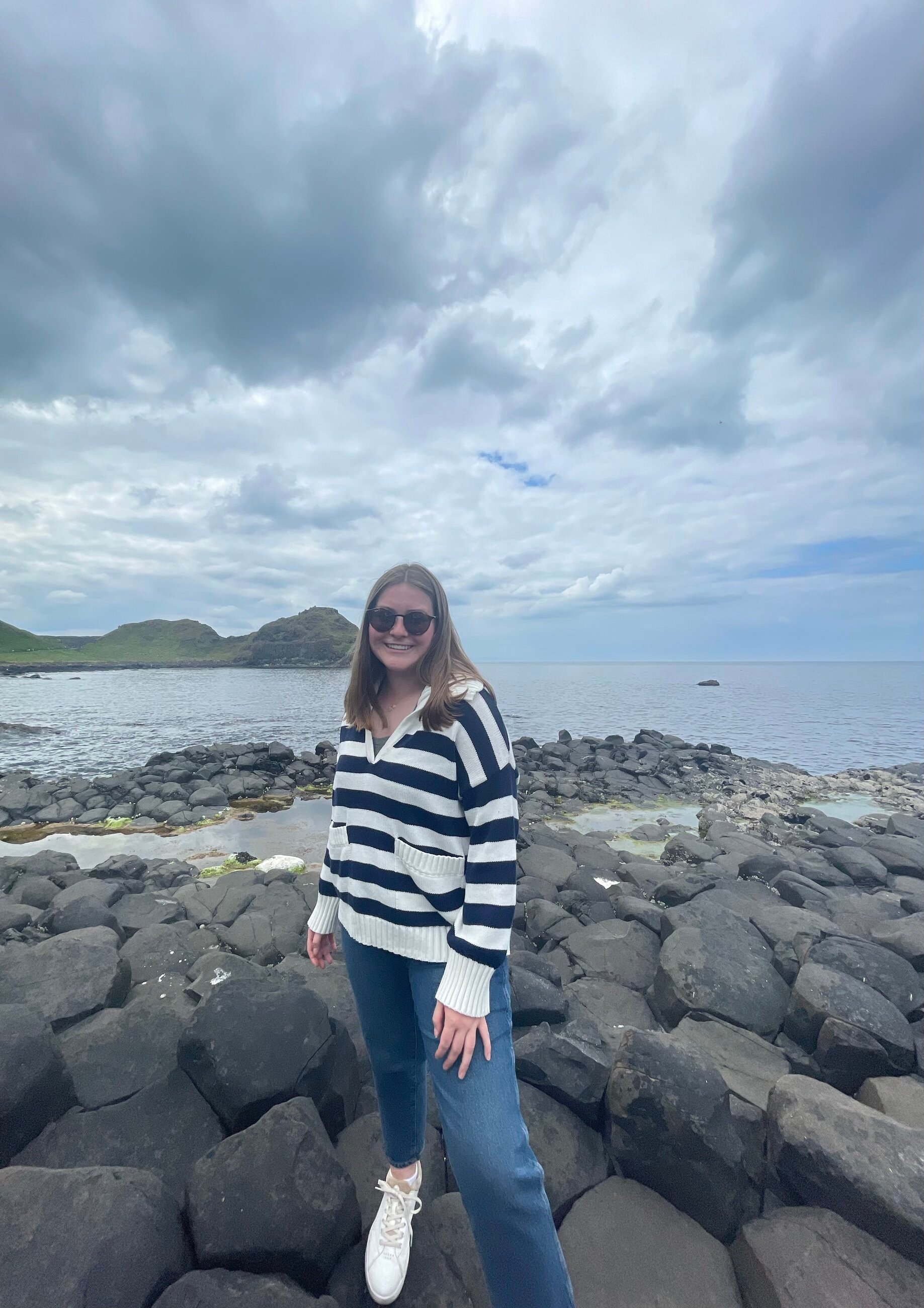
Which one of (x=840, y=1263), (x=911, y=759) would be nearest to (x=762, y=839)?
(x=840, y=1263)

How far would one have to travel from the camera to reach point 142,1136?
3297mm

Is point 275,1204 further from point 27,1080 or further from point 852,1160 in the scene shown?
point 852,1160

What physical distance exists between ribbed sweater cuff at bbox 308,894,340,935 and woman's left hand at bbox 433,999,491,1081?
3.35 ft

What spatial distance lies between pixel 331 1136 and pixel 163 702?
47.6 m

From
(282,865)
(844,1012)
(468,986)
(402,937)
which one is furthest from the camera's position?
(282,865)

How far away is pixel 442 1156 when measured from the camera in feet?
10.6

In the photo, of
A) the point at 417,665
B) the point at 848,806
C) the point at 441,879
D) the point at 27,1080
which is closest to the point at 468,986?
the point at 441,879

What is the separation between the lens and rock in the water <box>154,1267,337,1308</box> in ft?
7.26

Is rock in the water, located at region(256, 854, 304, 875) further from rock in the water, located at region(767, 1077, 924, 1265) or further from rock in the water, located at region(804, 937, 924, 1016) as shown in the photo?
rock in the water, located at region(767, 1077, 924, 1265)

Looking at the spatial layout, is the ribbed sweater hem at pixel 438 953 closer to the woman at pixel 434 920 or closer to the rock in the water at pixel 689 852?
the woman at pixel 434 920

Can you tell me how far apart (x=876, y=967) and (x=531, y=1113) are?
344 cm

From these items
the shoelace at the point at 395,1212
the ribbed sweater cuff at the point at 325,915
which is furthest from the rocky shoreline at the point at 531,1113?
the ribbed sweater cuff at the point at 325,915

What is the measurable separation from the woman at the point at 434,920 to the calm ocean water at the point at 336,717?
13.9 metres

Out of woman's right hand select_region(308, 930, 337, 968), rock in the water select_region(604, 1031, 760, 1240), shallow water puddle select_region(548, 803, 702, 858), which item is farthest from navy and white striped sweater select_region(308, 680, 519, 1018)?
shallow water puddle select_region(548, 803, 702, 858)
